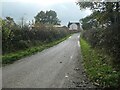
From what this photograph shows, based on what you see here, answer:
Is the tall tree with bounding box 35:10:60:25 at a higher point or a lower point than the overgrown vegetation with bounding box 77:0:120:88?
higher

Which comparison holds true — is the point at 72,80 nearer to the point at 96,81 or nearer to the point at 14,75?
the point at 96,81

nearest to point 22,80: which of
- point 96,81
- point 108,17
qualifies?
point 96,81

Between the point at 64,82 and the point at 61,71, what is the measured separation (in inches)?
120

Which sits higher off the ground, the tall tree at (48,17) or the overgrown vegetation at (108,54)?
the tall tree at (48,17)

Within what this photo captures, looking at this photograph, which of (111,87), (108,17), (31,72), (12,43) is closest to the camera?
(111,87)

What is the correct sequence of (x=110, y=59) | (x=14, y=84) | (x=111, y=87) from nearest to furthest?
1. (x=111, y=87)
2. (x=14, y=84)
3. (x=110, y=59)

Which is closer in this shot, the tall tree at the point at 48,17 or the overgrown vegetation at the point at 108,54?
the overgrown vegetation at the point at 108,54

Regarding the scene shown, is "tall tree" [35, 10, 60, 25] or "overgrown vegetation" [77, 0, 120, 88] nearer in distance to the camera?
"overgrown vegetation" [77, 0, 120, 88]

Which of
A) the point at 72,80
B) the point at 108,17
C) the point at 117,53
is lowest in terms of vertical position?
the point at 72,80

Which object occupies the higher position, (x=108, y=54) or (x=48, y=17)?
(x=48, y=17)

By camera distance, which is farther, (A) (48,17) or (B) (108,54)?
(A) (48,17)

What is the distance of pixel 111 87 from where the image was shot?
10445 millimetres

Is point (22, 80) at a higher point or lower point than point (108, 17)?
lower

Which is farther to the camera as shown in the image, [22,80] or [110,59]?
[110,59]
